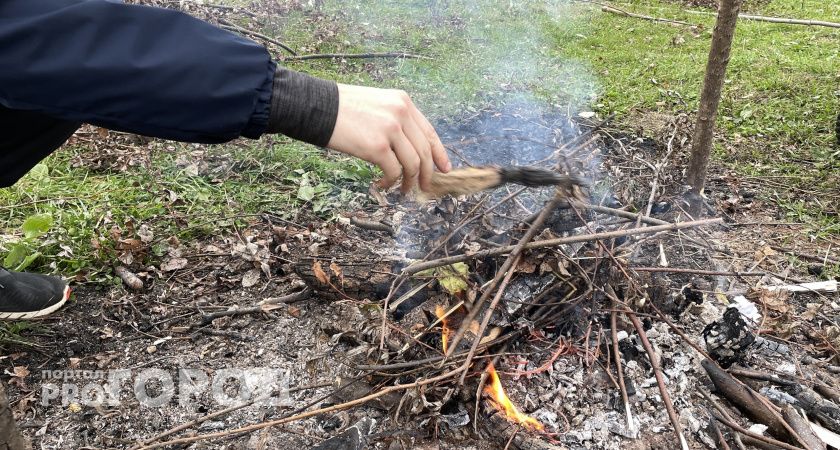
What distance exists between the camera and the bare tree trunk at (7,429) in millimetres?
1488

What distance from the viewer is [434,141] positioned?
1.72 metres

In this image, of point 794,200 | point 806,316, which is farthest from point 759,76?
point 806,316

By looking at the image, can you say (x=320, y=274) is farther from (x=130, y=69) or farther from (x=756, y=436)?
(x=756, y=436)

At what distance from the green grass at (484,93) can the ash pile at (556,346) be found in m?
1.20

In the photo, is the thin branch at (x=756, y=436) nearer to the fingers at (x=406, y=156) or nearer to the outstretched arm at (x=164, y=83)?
the fingers at (x=406, y=156)

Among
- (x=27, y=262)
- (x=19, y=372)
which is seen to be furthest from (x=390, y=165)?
(x=27, y=262)

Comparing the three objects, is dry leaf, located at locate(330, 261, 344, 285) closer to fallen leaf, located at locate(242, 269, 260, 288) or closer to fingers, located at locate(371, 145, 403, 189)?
fallen leaf, located at locate(242, 269, 260, 288)

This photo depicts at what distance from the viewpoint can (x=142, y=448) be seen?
7.62ft

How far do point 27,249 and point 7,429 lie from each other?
2.34 metres

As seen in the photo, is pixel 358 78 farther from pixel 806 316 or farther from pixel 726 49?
pixel 806 316

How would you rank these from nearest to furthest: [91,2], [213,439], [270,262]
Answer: [91,2] → [213,439] → [270,262]

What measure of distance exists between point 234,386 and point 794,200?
4.51 meters

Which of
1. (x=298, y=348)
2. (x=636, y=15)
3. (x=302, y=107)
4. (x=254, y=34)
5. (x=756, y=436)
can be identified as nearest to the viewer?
(x=302, y=107)

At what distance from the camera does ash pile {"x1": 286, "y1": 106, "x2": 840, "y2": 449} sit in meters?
2.49
